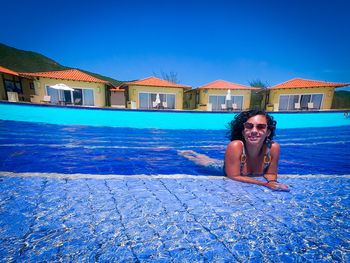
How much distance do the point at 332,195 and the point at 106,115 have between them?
1177 centimetres

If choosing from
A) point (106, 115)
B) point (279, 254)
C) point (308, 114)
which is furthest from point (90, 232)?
point (308, 114)

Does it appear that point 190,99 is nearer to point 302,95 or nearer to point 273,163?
point 302,95

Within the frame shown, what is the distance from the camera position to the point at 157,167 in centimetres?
363

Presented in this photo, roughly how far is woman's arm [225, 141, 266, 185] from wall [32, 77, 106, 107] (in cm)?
2004

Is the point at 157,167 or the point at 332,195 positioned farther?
the point at 157,167

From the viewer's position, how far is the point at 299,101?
19859 mm

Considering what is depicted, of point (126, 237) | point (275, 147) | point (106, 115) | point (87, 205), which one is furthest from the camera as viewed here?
point (106, 115)

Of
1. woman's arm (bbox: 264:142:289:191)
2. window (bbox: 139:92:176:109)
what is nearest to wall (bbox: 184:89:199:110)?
window (bbox: 139:92:176:109)

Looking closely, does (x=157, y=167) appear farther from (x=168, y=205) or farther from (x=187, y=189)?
(x=168, y=205)

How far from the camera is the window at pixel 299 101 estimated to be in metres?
19.1

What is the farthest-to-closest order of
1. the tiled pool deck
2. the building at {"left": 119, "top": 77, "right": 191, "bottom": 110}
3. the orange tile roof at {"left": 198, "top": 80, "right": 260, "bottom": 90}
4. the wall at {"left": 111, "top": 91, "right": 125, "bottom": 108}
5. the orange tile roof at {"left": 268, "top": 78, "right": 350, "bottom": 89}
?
1. the wall at {"left": 111, "top": 91, "right": 125, "bottom": 108}
2. the orange tile roof at {"left": 198, "top": 80, "right": 260, "bottom": 90}
3. the building at {"left": 119, "top": 77, "right": 191, "bottom": 110}
4. the orange tile roof at {"left": 268, "top": 78, "right": 350, "bottom": 89}
5. the tiled pool deck

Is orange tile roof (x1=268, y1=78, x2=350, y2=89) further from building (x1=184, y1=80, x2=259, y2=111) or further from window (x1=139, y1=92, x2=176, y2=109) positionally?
window (x1=139, y1=92, x2=176, y2=109)

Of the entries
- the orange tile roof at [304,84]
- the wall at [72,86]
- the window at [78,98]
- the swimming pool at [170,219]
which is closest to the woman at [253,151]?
the swimming pool at [170,219]

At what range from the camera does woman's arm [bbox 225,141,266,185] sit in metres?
2.42
